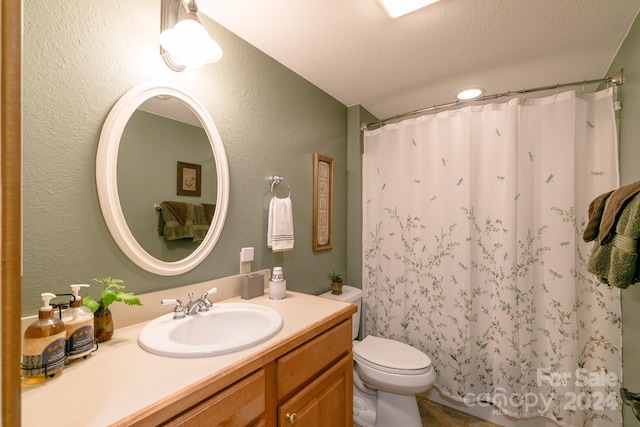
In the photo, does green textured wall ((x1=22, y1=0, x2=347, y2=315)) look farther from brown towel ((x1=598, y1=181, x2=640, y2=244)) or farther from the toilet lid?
brown towel ((x1=598, y1=181, x2=640, y2=244))

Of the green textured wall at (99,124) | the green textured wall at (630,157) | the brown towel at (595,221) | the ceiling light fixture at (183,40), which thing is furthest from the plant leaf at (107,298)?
the green textured wall at (630,157)

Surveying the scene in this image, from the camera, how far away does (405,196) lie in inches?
80.3

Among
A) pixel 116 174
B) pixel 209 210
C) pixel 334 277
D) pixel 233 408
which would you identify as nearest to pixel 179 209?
pixel 209 210

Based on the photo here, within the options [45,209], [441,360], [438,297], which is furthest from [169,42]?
[441,360]

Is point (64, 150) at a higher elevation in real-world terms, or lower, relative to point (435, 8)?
lower

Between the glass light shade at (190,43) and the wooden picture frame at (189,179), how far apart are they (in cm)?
42

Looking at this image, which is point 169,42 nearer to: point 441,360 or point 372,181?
point 372,181

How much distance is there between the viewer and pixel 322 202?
2.00 m

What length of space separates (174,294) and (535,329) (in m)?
1.99

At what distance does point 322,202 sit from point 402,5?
1223 millimetres

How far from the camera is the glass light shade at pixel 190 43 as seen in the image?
3.32 feet

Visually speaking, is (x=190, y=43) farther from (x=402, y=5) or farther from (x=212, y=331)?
(x=212, y=331)

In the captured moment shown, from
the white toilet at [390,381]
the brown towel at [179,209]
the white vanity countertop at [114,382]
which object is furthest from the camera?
the white toilet at [390,381]

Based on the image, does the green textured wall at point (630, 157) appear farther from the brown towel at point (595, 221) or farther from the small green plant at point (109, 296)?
the small green plant at point (109, 296)
